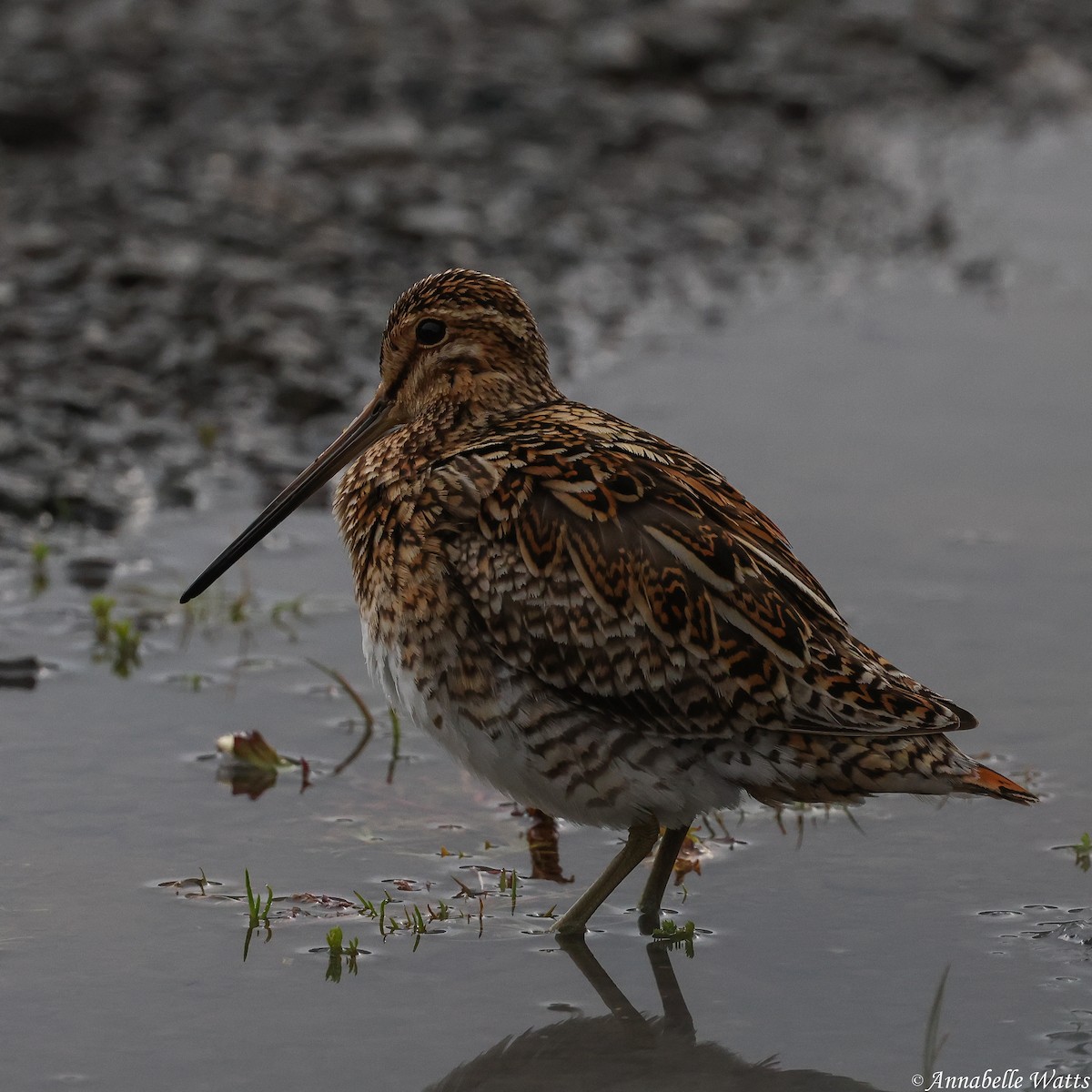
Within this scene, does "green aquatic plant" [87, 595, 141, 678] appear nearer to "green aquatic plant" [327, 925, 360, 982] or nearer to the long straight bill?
the long straight bill

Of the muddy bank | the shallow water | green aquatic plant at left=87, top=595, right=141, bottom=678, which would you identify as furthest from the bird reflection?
the muddy bank

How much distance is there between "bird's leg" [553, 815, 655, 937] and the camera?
14.4ft

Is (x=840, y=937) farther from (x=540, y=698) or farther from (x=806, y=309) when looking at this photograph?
(x=806, y=309)

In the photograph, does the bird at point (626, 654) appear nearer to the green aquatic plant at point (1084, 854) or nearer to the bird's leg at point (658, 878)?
the bird's leg at point (658, 878)

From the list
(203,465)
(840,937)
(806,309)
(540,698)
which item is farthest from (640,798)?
(806,309)

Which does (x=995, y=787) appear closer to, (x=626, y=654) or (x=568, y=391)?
(x=626, y=654)

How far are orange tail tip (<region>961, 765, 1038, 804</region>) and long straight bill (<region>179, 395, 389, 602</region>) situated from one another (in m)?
1.77

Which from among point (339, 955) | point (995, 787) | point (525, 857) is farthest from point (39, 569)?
point (995, 787)

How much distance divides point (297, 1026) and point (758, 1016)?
0.94 meters

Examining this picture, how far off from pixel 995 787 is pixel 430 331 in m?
1.78

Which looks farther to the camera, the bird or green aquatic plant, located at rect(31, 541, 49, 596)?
green aquatic plant, located at rect(31, 541, 49, 596)

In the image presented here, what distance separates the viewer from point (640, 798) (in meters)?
4.24

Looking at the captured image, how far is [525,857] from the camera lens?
482cm

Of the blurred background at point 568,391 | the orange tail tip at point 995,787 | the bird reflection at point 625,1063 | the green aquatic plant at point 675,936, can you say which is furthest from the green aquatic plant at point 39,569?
the orange tail tip at point 995,787
